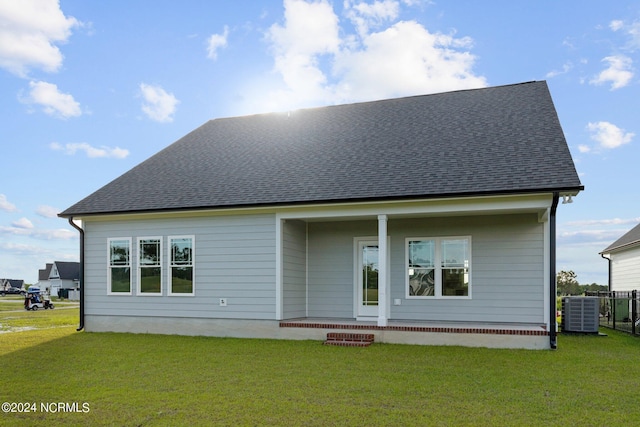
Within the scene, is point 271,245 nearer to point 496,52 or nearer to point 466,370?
point 466,370

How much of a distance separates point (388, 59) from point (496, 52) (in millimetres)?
3001

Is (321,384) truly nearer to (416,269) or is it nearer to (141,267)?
(416,269)

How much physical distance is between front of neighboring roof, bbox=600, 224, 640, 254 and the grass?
9.75 meters

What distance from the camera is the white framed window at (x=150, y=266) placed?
13328mm

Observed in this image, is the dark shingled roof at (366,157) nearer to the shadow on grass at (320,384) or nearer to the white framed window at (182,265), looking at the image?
the white framed window at (182,265)

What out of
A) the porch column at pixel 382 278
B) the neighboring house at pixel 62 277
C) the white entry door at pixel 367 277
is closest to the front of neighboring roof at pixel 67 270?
the neighboring house at pixel 62 277

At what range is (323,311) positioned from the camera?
1327 centimetres

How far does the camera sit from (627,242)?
66.5 feet

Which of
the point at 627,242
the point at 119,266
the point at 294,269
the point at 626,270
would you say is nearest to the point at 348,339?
the point at 294,269

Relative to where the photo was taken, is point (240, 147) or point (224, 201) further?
point (240, 147)

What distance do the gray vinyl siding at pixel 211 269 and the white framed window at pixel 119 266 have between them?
5.1 inches

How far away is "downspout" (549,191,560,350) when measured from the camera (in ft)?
33.1

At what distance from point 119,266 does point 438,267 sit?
8128 mm

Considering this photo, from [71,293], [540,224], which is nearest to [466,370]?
[540,224]
